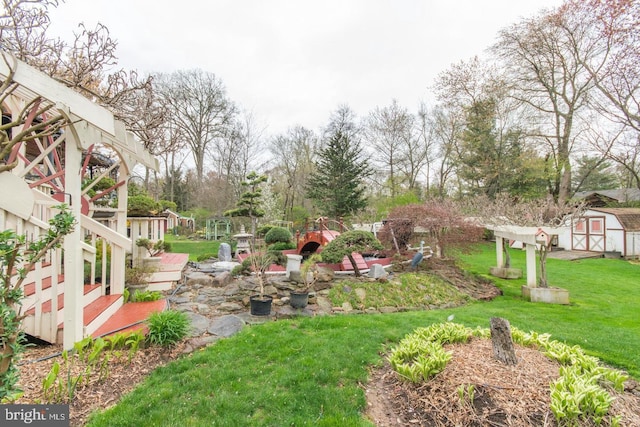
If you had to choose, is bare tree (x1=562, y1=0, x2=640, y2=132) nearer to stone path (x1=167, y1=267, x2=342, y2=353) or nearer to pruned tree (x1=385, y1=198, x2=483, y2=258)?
pruned tree (x1=385, y1=198, x2=483, y2=258)

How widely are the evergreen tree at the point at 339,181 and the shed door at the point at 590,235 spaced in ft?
36.8

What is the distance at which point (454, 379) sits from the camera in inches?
97.7

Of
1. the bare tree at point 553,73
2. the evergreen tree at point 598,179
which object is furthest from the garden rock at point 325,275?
the evergreen tree at point 598,179

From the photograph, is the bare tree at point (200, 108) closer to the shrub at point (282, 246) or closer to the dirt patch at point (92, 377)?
the shrub at point (282, 246)

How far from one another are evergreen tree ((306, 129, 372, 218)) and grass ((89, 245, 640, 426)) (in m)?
11.7

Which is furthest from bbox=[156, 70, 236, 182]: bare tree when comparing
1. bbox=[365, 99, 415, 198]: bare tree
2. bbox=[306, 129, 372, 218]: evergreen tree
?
bbox=[365, 99, 415, 198]: bare tree

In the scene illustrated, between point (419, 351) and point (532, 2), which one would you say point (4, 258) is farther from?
point (532, 2)

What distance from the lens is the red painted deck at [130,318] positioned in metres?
3.33

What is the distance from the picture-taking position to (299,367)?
2.99m

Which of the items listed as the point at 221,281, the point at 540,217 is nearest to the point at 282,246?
the point at 221,281

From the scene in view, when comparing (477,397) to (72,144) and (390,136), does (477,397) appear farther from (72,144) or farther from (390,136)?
(390,136)

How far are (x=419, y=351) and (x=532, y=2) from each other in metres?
18.1

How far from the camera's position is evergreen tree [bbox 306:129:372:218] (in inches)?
680

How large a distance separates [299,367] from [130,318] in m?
2.35
